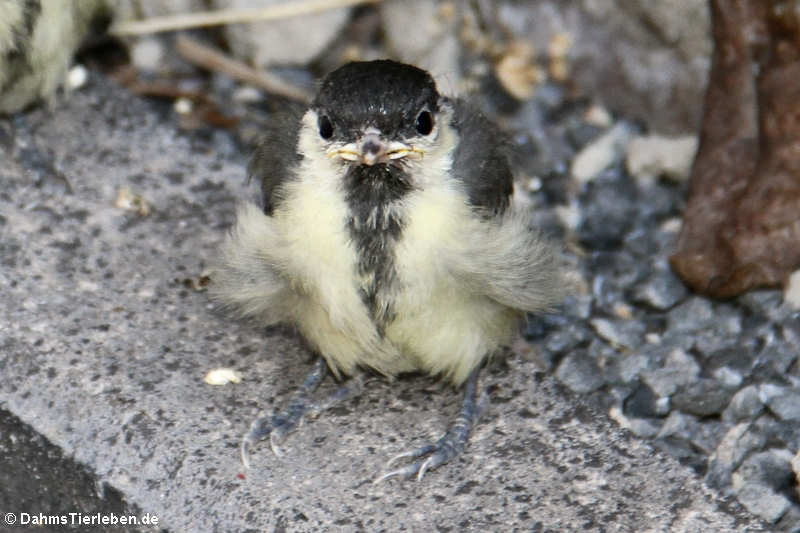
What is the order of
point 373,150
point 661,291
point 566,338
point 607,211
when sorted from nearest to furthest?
1. point 373,150
2. point 566,338
3. point 661,291
4. point 607,211

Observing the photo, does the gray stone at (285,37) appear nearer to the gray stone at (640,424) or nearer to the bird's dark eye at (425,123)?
the bird's dark eye at (425,123)

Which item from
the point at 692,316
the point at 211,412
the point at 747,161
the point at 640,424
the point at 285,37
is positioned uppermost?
the point at 747,161

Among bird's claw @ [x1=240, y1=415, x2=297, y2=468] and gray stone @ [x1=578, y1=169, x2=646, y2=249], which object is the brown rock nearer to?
gray stone @ [x1=578, y1=169, x2=646, y2=249]

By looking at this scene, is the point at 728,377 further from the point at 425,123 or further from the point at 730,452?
the point at 425,123

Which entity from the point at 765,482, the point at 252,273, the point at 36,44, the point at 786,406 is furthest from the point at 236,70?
the point at 765,482

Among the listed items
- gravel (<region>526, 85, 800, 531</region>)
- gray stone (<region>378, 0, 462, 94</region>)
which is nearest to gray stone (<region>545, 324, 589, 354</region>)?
gravel (<region>526, 85, 800, 531</region>)

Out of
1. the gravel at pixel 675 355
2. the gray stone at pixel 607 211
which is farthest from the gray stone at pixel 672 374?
the gray stone at pixel 607 211

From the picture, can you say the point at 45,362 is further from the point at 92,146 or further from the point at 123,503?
the point at 92,146
